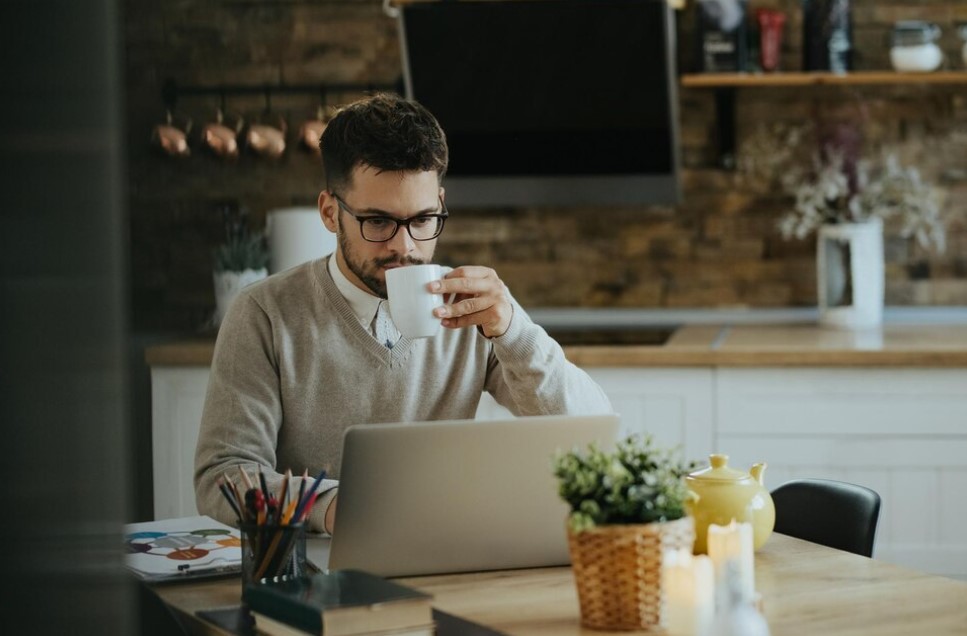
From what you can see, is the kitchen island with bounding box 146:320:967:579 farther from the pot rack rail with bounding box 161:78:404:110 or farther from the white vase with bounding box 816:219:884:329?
the pot rack rail with bounding box 161:78:404:110

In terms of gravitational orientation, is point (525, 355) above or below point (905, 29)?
below

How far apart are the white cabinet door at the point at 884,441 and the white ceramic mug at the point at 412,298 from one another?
1734mm

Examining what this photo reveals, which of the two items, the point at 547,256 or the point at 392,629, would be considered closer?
the point at 392,629

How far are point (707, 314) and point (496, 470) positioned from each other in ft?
8.66

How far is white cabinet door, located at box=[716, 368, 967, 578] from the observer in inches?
124

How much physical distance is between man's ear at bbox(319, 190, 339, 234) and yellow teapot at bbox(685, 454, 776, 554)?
74 centimetres

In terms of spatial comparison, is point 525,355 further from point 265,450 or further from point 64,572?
point 64,572

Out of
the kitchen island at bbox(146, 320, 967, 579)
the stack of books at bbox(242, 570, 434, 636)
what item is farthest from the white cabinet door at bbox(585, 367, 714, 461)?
the stack of books at bbox(242, 570, 434, 636)

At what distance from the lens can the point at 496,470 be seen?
141 cm

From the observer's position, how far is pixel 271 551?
1.37 metres

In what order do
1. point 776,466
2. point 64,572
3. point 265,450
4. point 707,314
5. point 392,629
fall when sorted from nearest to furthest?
point 64,572
point 392,629
point 265,450
point 776,466
point 707,314

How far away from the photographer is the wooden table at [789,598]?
1284mm

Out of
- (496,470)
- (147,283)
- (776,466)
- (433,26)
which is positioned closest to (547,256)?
(433,26)

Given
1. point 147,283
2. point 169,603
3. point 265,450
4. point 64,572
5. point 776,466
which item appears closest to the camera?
point 64,572
